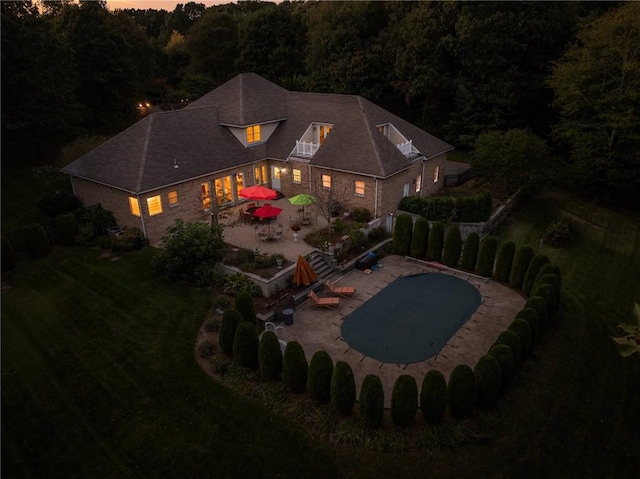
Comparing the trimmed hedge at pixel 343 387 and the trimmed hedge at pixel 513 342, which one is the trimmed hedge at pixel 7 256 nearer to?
the trimmed hedge at pixel 343 387

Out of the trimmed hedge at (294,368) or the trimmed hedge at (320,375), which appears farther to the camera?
the trimmed hedge at (294,368)

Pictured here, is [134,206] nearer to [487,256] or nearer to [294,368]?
[294,368]

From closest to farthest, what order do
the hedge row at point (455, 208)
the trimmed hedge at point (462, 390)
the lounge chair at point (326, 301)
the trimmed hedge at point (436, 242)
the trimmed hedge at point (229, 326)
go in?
the trimmed hedge at point (462, 390) → the trimmed hedge at point (229, 326) → the lounge chair at point (326, 301) → the trimmed hedge at point (436, 242) → the hedge row at point (455, 208)

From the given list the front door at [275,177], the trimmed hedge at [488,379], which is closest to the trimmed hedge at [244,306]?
the trimmed hedge at [488,379]

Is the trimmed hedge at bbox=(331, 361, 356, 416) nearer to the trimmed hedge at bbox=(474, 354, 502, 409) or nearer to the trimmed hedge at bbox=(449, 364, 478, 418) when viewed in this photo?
the trimmed hedge at bbox=(449, 364, 478, 418)

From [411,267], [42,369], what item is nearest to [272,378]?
[42,369]

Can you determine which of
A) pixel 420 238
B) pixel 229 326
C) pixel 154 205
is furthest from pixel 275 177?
pixel 229 326

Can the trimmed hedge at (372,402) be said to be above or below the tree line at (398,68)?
below
